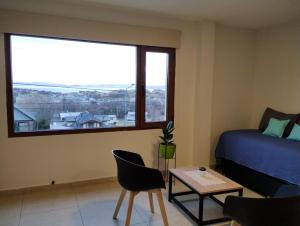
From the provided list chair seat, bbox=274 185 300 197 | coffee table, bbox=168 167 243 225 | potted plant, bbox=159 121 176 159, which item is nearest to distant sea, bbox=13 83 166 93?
potted plant, bbox=159 121 176 159

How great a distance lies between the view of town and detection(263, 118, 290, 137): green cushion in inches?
61.6

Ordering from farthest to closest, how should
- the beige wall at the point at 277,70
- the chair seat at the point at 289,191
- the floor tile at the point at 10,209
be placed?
the beige wall at the point at 277,70, the floor tile at the point at 10,209, the chair seat at the point at 289,191

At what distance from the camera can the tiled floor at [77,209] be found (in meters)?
2.51

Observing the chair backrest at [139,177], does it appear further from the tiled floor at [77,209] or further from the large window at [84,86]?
the large window at [84,86]

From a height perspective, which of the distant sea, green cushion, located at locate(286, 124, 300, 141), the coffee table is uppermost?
the distant sea

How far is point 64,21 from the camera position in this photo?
3.06 m

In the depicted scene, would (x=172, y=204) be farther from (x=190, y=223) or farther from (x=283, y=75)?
(x=283, y=75)

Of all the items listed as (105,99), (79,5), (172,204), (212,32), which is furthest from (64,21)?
(172,204)

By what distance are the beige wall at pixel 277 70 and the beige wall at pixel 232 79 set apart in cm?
13

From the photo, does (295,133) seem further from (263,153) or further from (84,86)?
(84,86)

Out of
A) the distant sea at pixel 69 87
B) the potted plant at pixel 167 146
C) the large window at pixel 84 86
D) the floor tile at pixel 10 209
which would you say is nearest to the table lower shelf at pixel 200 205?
the potted plant at pixel 167 146

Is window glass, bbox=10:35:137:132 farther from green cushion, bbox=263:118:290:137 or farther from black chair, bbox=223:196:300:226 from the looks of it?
black chair, bbox=223:196:300:226

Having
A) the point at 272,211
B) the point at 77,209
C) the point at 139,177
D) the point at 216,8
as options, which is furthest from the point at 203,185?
the point at 216,8

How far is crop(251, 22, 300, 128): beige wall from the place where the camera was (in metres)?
3.77
